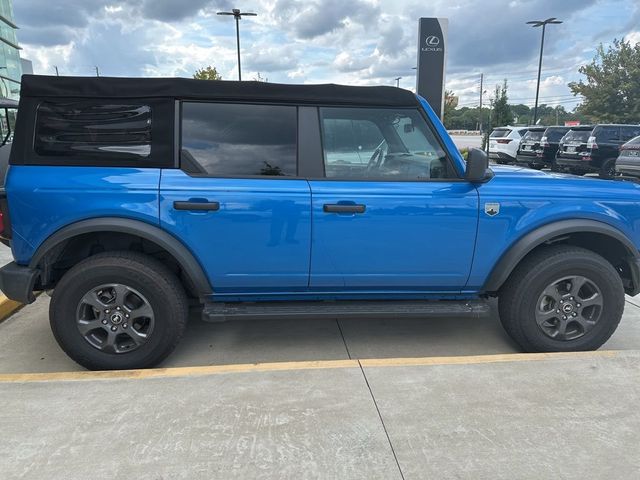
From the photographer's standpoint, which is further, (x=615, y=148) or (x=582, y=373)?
(x=615, y=148)

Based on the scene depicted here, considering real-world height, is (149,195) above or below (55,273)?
above

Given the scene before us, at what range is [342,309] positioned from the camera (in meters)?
3.31

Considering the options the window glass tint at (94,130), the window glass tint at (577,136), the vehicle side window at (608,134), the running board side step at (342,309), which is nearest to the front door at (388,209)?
the running board side step at (342,309)

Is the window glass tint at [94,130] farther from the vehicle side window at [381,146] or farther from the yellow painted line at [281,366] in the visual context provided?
the yellow painted line at [281,366]

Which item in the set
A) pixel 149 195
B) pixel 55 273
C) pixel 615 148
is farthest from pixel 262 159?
pixel 615 148

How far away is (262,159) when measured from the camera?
3199 mm

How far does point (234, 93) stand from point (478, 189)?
5.68 ft

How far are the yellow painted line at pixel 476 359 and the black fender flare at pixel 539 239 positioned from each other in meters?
0.47

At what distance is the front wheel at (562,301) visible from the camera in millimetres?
3291

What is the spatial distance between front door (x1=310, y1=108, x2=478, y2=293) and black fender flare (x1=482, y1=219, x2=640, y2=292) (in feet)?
0.70

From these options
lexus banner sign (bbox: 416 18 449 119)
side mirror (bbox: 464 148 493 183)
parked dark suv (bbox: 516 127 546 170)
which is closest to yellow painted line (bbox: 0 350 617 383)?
side mirror (bbox: 464 148 493 183)

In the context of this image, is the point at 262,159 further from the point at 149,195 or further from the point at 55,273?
the point at 55,273

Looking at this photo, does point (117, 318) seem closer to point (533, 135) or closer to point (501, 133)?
point (533, 135)

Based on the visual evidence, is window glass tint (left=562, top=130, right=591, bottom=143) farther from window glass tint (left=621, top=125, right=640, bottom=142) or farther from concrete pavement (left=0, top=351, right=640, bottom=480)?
concrete pavement (left=0, top=351, right=640, bottom=480)
